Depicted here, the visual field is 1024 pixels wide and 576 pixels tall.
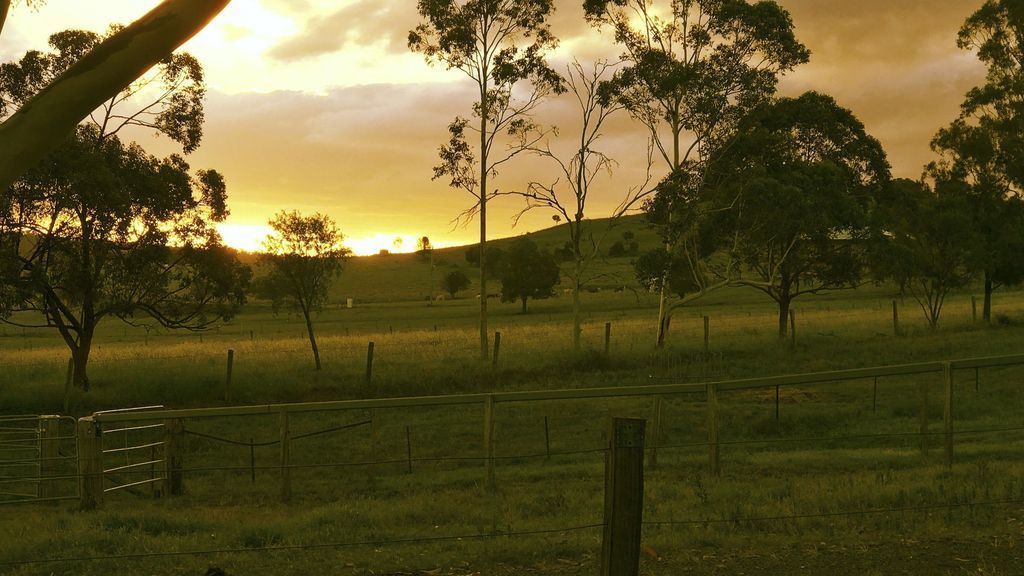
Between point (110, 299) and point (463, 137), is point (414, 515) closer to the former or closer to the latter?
point (110, 299)

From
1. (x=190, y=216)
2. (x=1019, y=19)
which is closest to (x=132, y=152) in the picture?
(x=190, y=216)

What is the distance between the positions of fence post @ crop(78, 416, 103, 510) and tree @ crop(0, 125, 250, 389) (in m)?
14.4

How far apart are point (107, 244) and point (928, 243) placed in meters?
36.4

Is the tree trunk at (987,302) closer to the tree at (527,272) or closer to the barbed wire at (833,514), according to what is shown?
the barbed wire at (833,514)

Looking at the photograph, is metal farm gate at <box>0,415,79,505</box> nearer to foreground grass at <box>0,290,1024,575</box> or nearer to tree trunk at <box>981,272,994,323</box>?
foreground grass at <box>0,290,1024,575</box>

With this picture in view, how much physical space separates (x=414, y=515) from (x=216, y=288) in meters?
21.5

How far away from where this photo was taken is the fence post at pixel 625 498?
530 centimetres

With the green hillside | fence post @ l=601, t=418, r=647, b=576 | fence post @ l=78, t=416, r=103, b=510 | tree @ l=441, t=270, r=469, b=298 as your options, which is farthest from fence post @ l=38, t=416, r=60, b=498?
tree @ l=441, t=270, r=469, b=298

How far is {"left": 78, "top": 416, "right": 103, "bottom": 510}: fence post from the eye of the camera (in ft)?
40.3

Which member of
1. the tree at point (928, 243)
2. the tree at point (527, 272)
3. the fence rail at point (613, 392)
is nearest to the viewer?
the fence rail at point (613, 392)

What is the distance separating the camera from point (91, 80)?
5.36 meters

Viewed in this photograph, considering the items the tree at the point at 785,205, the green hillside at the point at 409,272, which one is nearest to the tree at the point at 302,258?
the tree at the point at 785,205

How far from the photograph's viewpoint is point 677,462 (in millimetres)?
14492

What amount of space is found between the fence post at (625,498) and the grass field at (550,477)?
248 centimetres
